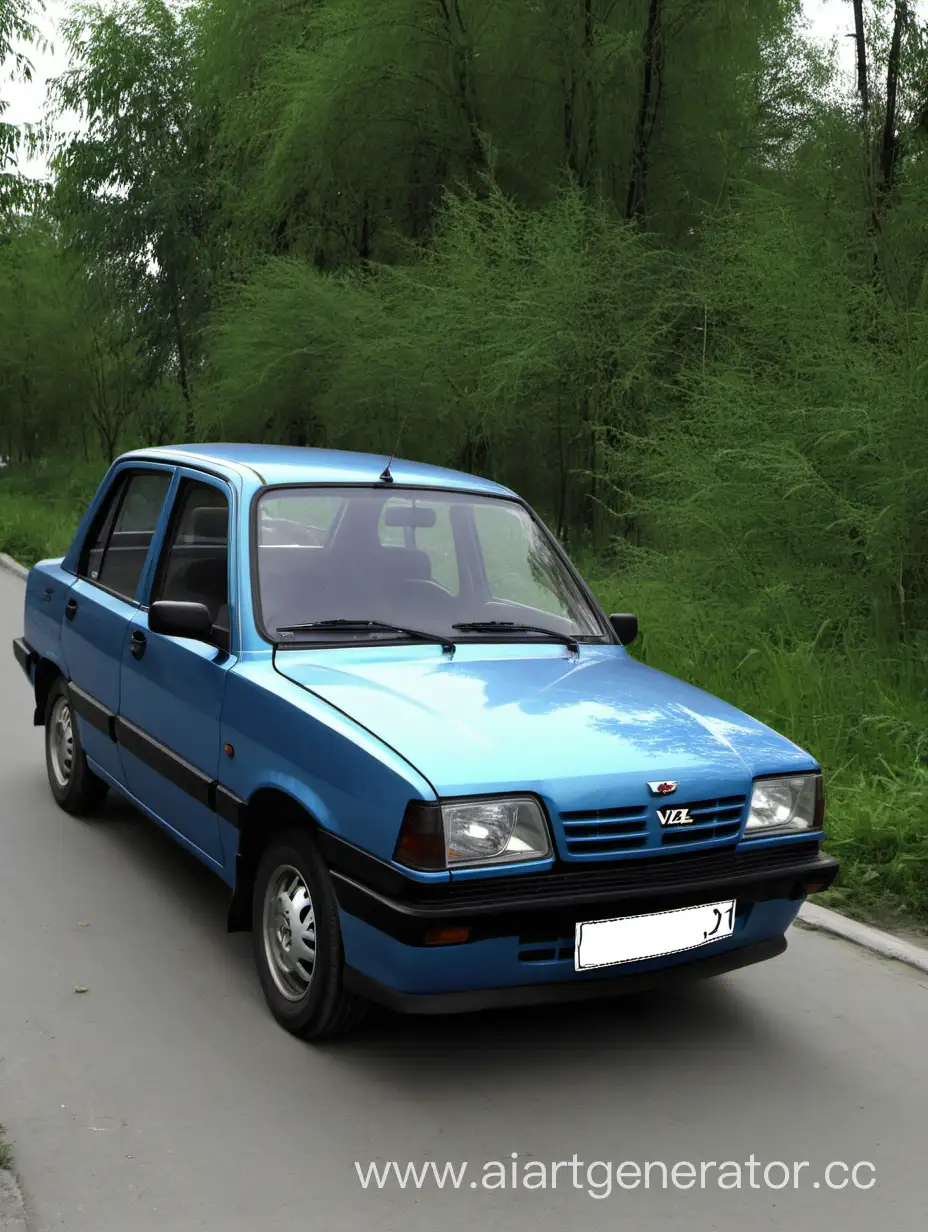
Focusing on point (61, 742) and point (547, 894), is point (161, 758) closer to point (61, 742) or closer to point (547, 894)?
point (61, 742)

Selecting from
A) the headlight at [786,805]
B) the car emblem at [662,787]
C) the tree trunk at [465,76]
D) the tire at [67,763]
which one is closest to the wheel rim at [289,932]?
the car emblem at [662,787]

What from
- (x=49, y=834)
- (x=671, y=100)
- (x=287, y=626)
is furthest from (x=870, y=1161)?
(x=671, y=100)

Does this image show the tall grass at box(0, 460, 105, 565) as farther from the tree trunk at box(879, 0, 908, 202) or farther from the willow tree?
the tree trunk at box(879, 0, 908, 202)

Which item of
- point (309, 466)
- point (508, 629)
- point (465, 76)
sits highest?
point (465, 76)

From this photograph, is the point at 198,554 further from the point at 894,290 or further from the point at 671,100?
the point at 671,100

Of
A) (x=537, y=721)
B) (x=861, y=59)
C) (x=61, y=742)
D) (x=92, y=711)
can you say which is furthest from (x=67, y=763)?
(x=861, y=59)

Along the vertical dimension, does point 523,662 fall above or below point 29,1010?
above

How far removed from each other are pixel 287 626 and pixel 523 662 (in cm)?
78

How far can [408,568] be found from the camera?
476 cm

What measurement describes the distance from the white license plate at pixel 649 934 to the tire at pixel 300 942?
2.22 ft

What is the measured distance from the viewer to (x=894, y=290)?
862 cm

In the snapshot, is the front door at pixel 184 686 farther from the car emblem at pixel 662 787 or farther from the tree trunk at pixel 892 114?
the tree trunk at pixel 892 114

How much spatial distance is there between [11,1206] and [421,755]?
1.39m

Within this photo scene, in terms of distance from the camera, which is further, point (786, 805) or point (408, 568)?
point (408, 568)
